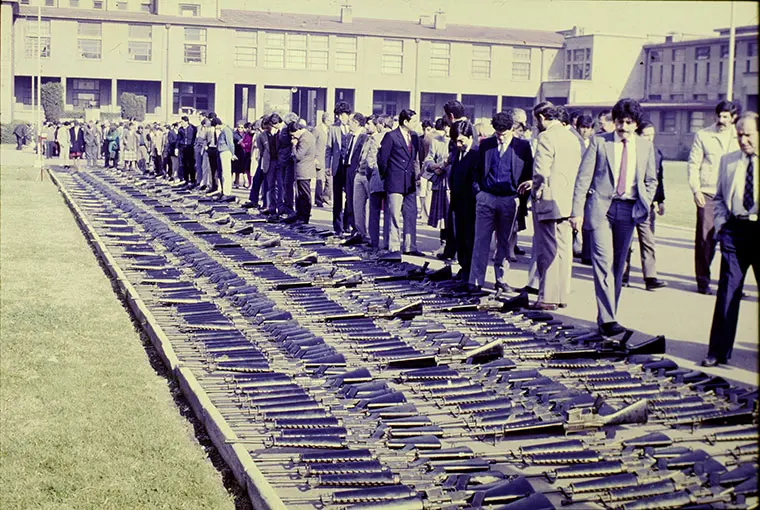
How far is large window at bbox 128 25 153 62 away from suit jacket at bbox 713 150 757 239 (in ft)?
186

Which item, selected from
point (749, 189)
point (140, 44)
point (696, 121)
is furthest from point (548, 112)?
point (140, 44)

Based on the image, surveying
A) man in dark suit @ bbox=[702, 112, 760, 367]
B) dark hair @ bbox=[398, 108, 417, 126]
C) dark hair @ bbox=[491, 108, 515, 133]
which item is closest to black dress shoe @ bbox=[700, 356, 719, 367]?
man in dark suit @ bbox=[702, 112, 760, 367]

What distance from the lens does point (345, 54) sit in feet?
198

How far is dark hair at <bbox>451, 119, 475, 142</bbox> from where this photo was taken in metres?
12.4

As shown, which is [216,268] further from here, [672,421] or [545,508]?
[545,508]

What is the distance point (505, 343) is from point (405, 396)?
1839 millimetres

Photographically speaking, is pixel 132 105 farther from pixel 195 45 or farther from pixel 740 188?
pixel 740 188

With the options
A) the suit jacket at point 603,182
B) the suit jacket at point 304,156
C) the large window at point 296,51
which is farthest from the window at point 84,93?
the suit jacket at point 603,182

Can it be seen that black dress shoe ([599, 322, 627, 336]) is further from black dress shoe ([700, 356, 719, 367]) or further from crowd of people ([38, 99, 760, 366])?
black dress shoe ([700, 356, 719, 367])

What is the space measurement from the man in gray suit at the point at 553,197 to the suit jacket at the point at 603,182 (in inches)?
36.3

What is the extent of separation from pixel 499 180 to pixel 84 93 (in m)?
57.9

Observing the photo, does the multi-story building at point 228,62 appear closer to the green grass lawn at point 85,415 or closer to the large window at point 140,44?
the large window at point 140,44

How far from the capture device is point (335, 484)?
5688 mm

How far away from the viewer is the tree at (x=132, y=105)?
202 feet
